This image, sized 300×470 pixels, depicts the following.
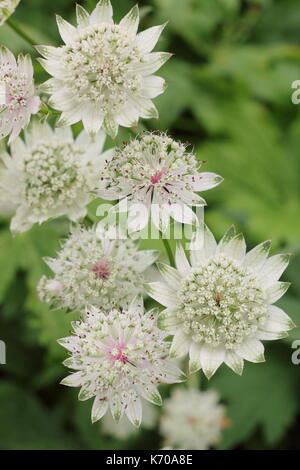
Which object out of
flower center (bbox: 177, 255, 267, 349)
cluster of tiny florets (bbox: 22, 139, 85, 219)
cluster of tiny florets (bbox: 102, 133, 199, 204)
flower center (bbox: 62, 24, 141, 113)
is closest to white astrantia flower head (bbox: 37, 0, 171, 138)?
flower center (bbox: 62, 24, 141, 113)

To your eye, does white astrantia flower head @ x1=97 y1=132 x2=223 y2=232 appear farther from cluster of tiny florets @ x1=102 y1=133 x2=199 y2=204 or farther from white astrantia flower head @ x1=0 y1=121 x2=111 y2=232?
white astrantia flower head @ x1=0 y1=121 x2=111 y2=232

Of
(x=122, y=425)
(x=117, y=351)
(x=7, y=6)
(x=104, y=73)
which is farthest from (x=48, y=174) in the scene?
(x=122, y=425)

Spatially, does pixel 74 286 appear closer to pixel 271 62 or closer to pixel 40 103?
pixel 40 103

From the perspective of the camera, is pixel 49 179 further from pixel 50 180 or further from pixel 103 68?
pixel 103 68

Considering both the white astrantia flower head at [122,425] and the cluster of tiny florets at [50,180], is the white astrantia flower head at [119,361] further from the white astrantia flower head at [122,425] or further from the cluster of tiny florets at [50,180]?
the white astrantia flower head at [122,425]
